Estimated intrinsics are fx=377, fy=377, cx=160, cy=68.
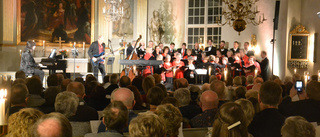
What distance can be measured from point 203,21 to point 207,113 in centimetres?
1504

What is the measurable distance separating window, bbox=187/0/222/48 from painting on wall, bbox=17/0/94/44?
503cm

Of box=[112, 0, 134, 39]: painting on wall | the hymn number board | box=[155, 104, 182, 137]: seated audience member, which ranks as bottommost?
box=[155, 104, 182, 137]: seated audience member

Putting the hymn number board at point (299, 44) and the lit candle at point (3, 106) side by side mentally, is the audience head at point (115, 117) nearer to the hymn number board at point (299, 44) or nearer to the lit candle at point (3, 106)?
the lit candle at point (3, 106)

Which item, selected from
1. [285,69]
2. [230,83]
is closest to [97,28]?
[285,69]

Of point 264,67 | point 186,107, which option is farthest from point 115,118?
point 264,67

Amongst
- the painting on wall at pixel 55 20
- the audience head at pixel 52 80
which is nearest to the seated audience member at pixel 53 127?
the audience head at pixel 52 80

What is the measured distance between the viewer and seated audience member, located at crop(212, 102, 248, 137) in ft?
8.68

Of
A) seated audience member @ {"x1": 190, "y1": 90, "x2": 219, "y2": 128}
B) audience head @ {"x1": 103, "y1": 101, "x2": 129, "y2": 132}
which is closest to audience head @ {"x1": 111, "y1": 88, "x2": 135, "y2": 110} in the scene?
seated audience member @ {"x1": 190, "y1": 90, "x2": 219, "y2": 128}

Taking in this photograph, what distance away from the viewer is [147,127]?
2420 millimetres

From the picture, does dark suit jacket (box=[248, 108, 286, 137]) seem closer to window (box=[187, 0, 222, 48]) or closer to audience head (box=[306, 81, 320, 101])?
audience head (box=[306, 81, 320, 101])

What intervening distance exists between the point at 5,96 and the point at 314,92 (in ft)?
13.5

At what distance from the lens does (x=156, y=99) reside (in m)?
4.62

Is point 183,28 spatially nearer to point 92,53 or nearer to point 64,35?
point 64,35

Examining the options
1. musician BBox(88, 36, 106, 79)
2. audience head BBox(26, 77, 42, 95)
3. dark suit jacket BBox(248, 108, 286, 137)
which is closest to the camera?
dark suit jacket BBox(248, 108, 286, 137)
